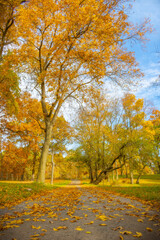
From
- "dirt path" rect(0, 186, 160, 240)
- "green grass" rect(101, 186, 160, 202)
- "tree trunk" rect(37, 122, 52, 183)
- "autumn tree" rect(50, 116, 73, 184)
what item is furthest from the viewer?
"autumn tree" rect(50, 116, 73, 184)

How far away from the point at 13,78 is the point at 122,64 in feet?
26.4

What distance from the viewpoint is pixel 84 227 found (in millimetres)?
3086

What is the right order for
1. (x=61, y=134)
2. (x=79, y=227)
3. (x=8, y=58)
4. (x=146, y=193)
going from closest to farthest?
(x=79, y=227) < (x=146, y=193) < (x=8, y=58) < (x=61, y=134)

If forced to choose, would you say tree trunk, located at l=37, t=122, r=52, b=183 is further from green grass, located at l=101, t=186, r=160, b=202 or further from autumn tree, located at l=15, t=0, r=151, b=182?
green grass, located at l=101, t=186, r=160, b=202

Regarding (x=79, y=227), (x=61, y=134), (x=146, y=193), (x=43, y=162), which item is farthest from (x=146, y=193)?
(x=61, y=134)

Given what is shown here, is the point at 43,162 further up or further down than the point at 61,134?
further down

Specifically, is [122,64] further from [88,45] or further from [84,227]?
[84,227]

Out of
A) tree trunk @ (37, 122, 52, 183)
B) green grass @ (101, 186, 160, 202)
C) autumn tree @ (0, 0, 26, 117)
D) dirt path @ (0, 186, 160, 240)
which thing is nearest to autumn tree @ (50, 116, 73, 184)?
tree trunk @ (37, 122, 52, 183)

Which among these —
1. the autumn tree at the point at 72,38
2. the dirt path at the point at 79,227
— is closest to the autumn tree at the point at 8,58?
the autumn tree at the point at 72,38

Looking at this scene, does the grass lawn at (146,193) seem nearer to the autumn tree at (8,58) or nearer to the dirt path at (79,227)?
the dirt path at (79,227)

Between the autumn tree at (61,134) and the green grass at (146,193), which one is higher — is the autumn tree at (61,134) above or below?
above

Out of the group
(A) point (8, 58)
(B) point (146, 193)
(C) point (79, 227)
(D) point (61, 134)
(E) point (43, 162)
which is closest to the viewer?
(C) point (79, 227)

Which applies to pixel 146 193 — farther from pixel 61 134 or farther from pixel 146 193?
pixel 61 134

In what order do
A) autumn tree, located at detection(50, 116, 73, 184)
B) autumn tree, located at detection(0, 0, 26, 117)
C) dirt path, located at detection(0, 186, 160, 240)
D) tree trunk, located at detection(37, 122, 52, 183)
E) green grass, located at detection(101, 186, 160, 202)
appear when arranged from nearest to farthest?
dirt path, located at detection(0, 186, 160, 240) → green grass, located at detection(101, 186, 160, 202) → autumn tree, located at detection(0, 0, 26, 117) → tree trunk, located at detection(37, 122, 52, 183) → autumn tree, located at detection(50, 116, 73, 184)
